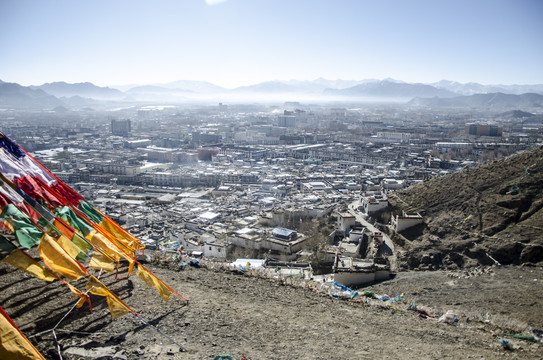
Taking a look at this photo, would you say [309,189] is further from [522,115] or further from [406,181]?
[522,115]

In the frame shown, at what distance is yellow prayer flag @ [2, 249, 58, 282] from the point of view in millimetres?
3516

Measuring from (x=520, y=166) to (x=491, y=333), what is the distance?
8793 mm

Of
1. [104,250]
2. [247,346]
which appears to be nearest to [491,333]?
[247,346]

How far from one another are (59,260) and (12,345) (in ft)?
3.98

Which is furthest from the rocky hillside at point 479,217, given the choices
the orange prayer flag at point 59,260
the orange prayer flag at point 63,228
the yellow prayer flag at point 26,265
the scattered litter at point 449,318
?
the yellow prayer flag at point 26,265

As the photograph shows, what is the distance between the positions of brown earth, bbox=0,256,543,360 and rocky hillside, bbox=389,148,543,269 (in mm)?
2540

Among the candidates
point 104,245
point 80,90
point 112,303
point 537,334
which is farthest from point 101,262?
point 80,90

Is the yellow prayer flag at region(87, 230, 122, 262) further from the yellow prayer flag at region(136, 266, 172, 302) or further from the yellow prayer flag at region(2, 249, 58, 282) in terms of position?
the yellow prayer flag at region(2, 249, 58, 282)

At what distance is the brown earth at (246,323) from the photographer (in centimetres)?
374

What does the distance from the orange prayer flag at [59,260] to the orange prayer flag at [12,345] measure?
1.02 m

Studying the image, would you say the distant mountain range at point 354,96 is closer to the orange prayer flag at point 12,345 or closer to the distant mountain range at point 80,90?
the distant mountain range at point 80,90

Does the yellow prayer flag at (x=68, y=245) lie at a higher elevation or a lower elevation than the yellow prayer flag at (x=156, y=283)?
higher

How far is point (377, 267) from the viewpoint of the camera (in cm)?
828

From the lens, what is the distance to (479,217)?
397 inches
